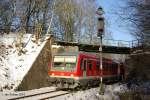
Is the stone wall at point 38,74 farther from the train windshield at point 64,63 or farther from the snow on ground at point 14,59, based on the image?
the train windshield at point 64,63

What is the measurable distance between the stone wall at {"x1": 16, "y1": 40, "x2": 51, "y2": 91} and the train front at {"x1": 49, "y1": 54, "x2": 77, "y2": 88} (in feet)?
6.13

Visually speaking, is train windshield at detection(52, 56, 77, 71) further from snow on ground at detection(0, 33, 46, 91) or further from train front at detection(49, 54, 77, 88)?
snow on ground at detection(0, 33, 46, 91)

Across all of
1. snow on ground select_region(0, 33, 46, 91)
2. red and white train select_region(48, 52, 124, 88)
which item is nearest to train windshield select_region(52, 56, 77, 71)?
red and white train select_region(48, 52, 124, 88)

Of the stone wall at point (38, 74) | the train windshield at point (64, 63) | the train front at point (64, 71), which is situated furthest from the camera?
the stone wall at point (38, 74)

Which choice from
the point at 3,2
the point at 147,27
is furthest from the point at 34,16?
the point at 147,27

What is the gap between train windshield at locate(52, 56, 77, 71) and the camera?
23500mm

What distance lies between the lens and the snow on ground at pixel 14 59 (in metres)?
23.5

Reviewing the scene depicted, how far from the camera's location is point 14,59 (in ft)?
89.0

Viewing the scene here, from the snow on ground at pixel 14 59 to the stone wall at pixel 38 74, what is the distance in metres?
0.33

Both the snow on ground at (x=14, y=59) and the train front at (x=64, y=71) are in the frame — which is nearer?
the train front at (x=64, y=71)

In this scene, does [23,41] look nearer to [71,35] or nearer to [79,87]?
[79,87]

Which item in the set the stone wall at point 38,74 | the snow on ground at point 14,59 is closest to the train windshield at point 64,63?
the stone wall at point 38,74

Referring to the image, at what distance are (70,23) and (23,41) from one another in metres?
23.9

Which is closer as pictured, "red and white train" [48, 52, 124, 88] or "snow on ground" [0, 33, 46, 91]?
"red and white train" [48, 52, 124, 88]
